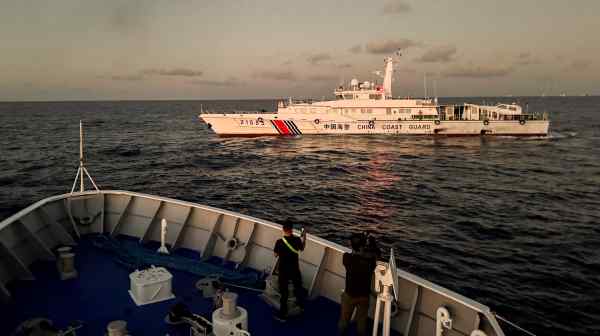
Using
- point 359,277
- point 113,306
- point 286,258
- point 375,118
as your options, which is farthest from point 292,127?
point 359,277

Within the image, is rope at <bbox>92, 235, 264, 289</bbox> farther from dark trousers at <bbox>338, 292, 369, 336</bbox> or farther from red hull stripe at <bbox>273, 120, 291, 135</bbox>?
red hull stripe at <bbox>273, 120, 291, 135</bbox>

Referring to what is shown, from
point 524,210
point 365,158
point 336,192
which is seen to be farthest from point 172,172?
point 524,210

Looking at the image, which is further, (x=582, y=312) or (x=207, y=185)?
(x=207, y=185)

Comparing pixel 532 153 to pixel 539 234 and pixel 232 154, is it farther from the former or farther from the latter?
pixel 232 154

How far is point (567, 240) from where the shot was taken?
62.1 ft

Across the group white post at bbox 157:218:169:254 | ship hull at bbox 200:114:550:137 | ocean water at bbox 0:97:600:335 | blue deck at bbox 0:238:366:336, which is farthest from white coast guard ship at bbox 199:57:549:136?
blue deck at bbox 0:238:366:336

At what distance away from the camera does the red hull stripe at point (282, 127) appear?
55.5m

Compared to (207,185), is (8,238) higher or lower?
higher

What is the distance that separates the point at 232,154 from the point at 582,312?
123 feet

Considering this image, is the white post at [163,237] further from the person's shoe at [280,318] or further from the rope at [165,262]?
the person's shoe at [280,318]

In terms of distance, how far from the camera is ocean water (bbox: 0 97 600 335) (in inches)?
590

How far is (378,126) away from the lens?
5516cm

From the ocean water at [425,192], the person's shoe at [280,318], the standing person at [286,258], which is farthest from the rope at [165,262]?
the ocean water at [425,192]

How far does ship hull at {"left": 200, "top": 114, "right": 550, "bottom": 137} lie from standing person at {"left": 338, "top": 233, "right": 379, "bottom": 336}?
50.1 metres
